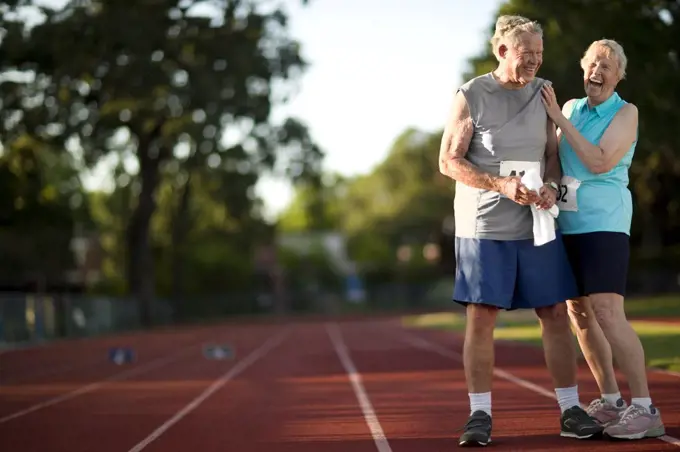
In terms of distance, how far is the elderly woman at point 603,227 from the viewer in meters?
7.39

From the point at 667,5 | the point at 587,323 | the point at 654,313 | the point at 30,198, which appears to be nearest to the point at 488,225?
the point at 587,323

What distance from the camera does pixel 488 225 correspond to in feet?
24.5

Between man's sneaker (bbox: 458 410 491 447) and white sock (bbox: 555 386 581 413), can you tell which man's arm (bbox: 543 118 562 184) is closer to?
white sock (bbox: 555 386 581 413)

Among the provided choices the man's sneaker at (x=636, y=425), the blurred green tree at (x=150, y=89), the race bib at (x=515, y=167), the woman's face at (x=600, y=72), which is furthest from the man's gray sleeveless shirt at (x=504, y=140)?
the blurred green tree at (x=150, y=89)

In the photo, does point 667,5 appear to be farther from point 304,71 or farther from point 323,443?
point 304,71

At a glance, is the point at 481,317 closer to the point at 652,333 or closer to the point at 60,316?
→ the point at 652,333

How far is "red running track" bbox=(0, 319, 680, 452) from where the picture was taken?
336 inches

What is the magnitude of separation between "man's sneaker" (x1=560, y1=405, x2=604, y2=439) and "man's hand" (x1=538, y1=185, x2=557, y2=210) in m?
1.22

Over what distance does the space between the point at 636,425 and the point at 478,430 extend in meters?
0.86

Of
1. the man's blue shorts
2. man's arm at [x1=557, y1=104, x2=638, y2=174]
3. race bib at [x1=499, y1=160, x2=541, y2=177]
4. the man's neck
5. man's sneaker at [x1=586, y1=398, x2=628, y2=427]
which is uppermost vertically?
the man's neck

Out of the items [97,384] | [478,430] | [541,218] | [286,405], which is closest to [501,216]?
[541,218]

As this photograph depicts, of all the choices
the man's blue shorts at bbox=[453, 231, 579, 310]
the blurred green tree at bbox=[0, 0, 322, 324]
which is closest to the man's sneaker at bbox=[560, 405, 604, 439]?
the man's blue shorts at bbox=[453, 231, 579, 310]

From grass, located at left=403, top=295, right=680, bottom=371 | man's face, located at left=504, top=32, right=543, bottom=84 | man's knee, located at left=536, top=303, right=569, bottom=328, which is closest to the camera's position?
man's face, located at left=504, top=32, right=543, bottom=84

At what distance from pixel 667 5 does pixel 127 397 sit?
1224cm
